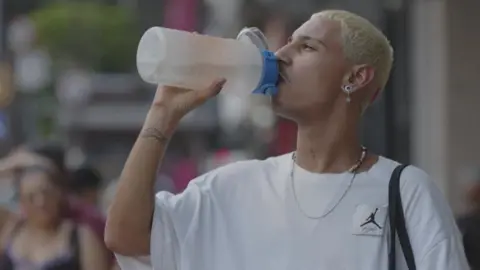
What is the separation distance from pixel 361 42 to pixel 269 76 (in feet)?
0.87

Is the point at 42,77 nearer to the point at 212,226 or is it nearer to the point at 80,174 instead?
the point at 80,174

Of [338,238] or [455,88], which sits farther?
[455,88]

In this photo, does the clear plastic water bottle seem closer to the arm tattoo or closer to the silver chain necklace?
→ the arm tattoo

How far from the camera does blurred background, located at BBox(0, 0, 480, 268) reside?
31.1 feet

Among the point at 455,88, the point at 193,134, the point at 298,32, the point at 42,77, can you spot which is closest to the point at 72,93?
the point at 42,77

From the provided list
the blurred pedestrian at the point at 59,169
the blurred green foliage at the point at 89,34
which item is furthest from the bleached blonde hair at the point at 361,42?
the blurred green foliage at the point at 89,34

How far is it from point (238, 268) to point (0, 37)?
1529 inches

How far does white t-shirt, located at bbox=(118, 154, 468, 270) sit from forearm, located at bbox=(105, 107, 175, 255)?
43 millimetres

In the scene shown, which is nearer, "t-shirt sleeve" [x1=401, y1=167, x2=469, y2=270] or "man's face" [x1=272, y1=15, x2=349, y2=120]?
"t-shirt sleeve" [x1=401, y1=167, x2=469, y2=270]

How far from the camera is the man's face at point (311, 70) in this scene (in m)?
3.06

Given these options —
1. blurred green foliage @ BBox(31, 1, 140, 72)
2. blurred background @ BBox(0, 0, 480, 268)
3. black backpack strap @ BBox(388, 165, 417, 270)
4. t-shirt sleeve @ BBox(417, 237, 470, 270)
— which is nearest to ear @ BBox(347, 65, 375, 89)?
black backpack strap @ BBox(388, 165, 417, 270)

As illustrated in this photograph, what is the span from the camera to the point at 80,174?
6.93 metres

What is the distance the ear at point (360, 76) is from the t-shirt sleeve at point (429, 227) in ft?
0.91

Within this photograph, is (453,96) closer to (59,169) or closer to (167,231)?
(59,169)
